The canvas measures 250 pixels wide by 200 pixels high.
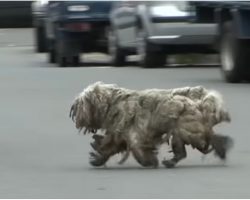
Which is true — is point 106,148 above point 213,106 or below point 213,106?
below

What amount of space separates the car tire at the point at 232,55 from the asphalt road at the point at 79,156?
9.6 inches

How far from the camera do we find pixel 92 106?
29.5 ft

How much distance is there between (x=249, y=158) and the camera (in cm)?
986

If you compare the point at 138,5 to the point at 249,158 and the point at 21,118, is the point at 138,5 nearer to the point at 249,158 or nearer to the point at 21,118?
the point at 21,118

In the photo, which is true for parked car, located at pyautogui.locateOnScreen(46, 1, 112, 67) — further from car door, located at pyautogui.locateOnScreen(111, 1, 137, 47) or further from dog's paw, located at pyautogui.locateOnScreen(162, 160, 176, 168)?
dog's paw, located at pyautogui.locateOnScreen(162, 160, 176, 168)

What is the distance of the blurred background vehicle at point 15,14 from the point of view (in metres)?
38.6

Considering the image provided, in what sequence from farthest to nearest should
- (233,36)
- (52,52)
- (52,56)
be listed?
(52,56), (52,52), (233,36)

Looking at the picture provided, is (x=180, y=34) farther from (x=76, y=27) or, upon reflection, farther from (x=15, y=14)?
(x=15, y=14)

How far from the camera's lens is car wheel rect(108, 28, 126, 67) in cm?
2214

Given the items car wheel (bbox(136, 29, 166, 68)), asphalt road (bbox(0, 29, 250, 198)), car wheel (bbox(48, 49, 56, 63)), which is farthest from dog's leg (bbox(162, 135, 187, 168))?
car wheel (bbox(48, 49, 56, 63))

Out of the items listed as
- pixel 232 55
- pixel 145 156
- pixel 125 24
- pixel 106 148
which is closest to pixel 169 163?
pixel 145 156

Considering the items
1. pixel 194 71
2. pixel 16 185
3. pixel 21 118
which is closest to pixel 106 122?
pixel 16 185

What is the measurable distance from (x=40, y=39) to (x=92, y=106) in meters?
19.2

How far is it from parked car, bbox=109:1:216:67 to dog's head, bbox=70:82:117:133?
35.0ft
